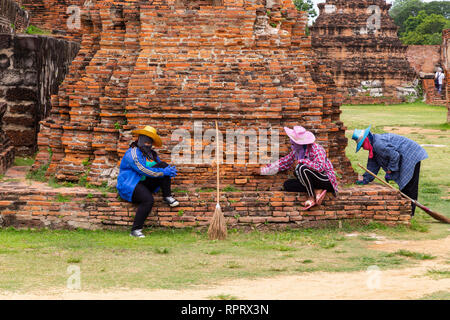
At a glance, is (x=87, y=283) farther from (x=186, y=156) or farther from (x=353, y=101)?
(x=353, y=101)

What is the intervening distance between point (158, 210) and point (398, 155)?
9.93 ft

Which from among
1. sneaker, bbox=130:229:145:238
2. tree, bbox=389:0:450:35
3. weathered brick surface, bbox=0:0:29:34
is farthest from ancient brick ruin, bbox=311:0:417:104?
tree, bbox=389:0:450:35

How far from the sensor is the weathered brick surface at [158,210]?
707 centimetres

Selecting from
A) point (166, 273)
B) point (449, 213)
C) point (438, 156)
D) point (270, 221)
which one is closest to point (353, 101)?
point (438, 156)

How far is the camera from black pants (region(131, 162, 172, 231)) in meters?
6.86

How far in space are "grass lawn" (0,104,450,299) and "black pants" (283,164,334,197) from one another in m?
0.48

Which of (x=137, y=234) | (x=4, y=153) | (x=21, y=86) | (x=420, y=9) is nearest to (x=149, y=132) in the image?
(x=137, y=234)

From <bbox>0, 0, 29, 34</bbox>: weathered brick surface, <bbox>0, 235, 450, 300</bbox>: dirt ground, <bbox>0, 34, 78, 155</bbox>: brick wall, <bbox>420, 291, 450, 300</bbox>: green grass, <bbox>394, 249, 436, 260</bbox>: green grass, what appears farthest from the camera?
<bbox>0, 0, 29, 34</bbox>: weathered brick surface

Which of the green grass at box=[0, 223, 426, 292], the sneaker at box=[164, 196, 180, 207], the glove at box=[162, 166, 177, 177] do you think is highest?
the glove at box=[162, 166, 177, 177]

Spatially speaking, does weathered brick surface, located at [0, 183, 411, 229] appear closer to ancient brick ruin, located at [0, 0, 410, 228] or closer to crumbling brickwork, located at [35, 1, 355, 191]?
ancient brick ruin, located at [0, 0, 410, 228]

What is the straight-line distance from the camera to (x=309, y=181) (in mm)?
7121

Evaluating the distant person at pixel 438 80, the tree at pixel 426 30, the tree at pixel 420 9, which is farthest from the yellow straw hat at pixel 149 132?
the tree at pixel 420 9

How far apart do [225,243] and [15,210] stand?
7.90 ft

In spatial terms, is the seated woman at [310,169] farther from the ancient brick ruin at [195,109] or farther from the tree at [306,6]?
the tree at [306,6]
